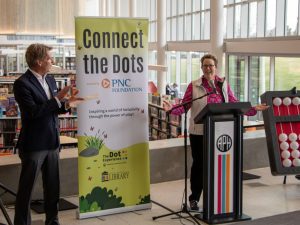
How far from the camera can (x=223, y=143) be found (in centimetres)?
460

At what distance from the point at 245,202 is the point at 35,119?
8.64 feet

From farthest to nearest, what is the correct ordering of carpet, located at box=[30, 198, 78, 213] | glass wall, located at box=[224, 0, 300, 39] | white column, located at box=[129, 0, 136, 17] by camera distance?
white column, located at box=[129, 0, 136, 17] < glass wall, located at box=[224, 0, 300, 39] < carpet, located at box=[30, 198, 78, 213]

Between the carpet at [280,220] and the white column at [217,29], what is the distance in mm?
9047

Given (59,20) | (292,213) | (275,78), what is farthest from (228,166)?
(59,20)

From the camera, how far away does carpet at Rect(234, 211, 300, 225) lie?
14.4 feet

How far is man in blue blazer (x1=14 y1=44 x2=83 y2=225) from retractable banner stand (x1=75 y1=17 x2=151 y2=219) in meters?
0.61

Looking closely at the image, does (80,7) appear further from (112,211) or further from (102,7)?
(112,211)

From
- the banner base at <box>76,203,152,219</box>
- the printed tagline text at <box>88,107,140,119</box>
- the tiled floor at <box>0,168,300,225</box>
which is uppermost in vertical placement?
the printed tagline text at <box>88,107,140,119</box>

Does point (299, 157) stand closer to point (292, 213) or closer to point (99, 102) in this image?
point (292, 213)

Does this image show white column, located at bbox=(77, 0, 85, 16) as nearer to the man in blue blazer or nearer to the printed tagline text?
the printed tagline text

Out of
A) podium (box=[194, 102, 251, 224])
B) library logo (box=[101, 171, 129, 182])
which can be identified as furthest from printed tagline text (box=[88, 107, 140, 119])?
podium (box=[194, 102, 251, 224])

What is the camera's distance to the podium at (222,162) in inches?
179

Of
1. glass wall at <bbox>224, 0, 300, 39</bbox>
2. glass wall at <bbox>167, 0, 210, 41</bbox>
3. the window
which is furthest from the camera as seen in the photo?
glass wall at <bbox>167, 0, 210, 41</bbox>

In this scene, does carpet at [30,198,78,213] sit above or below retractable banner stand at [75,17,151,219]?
below
